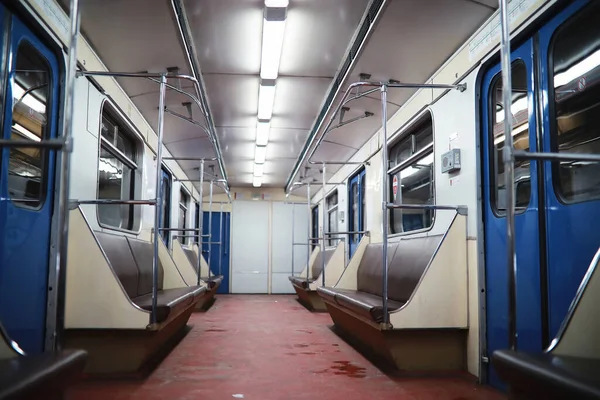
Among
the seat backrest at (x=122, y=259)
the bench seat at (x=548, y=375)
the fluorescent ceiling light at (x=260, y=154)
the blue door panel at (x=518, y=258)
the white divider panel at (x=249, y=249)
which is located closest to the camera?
the bench seat at (x=548, y=375)

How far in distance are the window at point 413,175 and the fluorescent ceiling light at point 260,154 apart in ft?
9.57

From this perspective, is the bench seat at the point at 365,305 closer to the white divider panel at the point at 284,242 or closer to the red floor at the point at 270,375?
the red floor at the point at 270,375

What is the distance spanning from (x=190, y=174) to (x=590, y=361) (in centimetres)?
1031

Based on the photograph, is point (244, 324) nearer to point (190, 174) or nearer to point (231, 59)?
point (231, 59)

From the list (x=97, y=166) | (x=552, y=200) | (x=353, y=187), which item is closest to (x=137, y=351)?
(x=97, y=166)

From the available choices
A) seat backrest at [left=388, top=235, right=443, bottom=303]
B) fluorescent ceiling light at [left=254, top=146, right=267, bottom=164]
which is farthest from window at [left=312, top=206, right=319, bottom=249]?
seat backrest at [left=388, top=235, right=443, bottom=303]

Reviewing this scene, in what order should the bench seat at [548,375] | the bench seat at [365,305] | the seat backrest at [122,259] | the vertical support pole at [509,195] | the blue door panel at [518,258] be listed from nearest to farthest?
the bench seat at [548,375] → the vertical support pole at [509,195] → the blue door panel at [518,258] → the bench seat at [365,305] → the seat backrest at [122,259]

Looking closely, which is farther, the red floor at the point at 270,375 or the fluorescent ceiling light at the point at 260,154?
the fluorescent ceiling light at the point at 260,154

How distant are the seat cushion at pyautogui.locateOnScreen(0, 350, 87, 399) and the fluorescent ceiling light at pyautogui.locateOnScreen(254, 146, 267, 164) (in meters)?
7.12

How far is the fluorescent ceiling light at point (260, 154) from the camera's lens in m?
8.90

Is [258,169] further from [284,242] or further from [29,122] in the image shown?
[29,122]

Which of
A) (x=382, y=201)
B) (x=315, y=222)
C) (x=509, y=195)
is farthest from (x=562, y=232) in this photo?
(x=315, y=222)

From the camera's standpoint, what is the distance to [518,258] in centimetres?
328

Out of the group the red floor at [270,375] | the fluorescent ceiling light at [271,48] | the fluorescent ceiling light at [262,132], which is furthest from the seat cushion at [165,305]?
the fluorescent ceiling light at [262,132]
